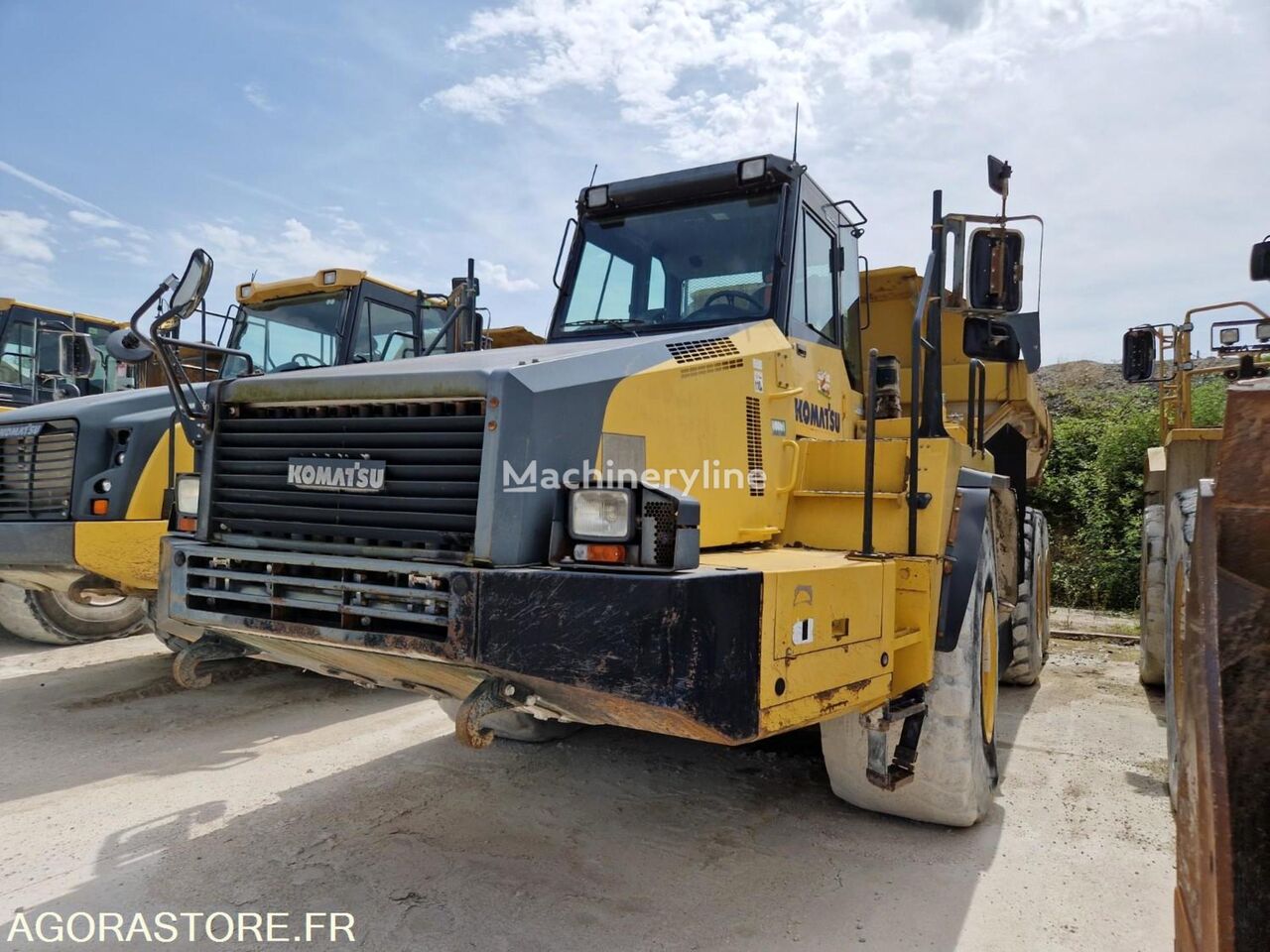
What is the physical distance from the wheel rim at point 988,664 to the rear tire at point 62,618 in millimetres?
6212

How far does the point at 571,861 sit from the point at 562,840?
198mm

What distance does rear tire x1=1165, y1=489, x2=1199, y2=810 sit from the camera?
156 inches

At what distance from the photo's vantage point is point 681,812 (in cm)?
384

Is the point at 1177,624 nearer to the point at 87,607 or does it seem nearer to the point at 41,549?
the point at 41,549

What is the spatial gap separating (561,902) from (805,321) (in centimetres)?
261

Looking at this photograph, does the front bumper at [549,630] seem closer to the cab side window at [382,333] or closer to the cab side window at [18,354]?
the cab side window at [382,333]

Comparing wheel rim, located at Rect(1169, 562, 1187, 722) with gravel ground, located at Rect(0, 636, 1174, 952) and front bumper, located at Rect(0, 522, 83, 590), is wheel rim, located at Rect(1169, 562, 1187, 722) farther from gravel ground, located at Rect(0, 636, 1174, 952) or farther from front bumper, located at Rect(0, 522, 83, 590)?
front bumper, located at Rect(0, 522, 83, 590)

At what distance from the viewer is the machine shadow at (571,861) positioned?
2.88 metres

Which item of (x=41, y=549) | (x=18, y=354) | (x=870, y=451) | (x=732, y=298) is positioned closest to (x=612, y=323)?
(x=732, y=298)

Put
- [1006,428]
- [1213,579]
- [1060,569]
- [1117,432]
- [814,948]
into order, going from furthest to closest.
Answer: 1. [1117,432]
2. [1060,569]
3. [1006,428]
4. [814,948]
5. [1213,579]

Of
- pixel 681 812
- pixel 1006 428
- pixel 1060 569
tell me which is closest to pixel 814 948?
pixel 681 812

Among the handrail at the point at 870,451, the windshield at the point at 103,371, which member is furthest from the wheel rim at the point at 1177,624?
the windshield at the point at 103,371

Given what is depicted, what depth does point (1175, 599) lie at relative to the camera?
14.7 ft

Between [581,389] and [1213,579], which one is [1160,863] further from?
[581,389]
